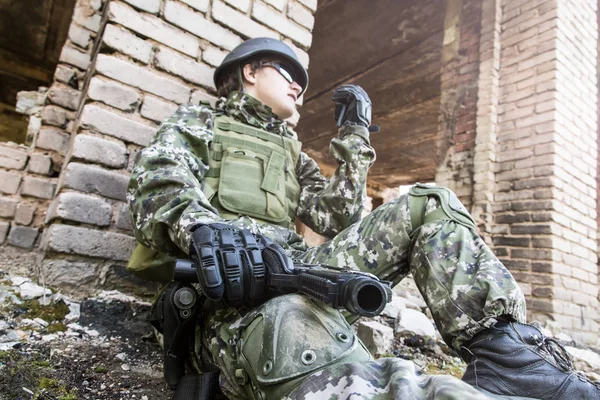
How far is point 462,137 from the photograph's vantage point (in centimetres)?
383

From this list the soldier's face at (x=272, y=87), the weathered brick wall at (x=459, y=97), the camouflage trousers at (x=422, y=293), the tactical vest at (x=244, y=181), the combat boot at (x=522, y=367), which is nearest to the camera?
the camouflage trousers at (x=422, y=293)

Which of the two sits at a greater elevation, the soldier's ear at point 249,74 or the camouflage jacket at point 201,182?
the soldier's ear at point 249,74

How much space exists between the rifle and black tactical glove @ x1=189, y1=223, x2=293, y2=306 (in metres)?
0.07

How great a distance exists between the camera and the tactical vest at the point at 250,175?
156 centimetres

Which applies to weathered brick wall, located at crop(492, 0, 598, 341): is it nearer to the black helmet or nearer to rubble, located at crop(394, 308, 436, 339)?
rubble, located at crop(394, 308, 436, 339)

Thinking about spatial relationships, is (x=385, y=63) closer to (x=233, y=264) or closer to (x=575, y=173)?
→ (x=575, y=173)

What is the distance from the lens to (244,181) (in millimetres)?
1607

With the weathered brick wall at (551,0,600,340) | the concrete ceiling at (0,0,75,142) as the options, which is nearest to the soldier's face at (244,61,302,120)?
the weathered brick wall at (551,0,600,340)

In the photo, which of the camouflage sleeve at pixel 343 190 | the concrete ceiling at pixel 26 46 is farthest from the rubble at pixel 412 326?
the concrete ceiling at pixel 26 46

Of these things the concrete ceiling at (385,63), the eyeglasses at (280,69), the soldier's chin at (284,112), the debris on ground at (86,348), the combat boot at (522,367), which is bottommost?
the debris on ground at (86,348)

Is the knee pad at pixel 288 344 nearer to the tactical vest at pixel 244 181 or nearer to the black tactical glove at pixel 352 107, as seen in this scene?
the tactical vest at pixel 244 181

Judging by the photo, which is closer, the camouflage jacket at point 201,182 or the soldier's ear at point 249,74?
the camouflage jacket at point 201,182

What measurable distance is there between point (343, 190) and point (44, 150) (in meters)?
1.66

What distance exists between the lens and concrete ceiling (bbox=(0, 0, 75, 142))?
5.02 meters
